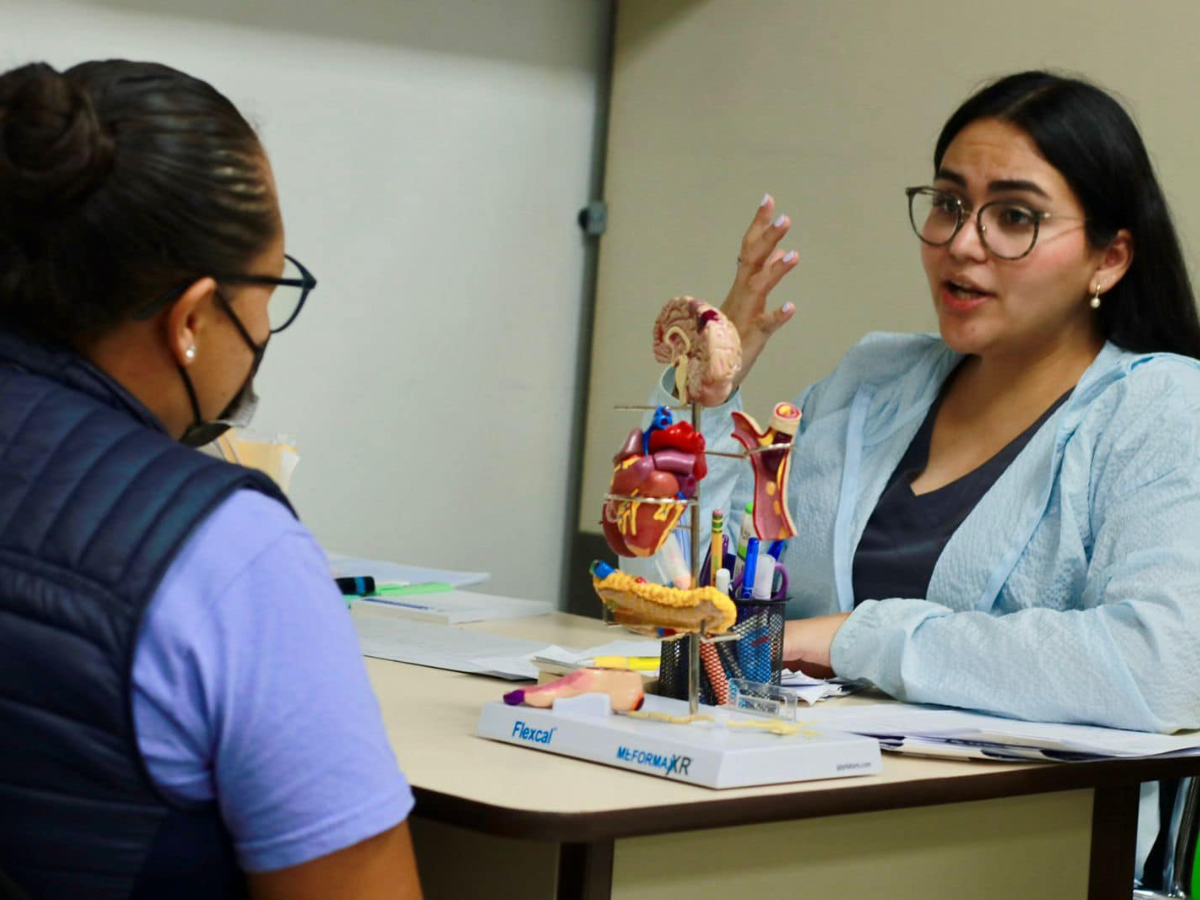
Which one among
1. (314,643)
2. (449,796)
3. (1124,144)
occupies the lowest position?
(449,796)

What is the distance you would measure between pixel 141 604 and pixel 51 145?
0.87 ft

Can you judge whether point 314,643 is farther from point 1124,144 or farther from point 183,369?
point 1124,144

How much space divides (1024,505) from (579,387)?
5.31 feet

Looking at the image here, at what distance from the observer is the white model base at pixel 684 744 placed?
1.01m

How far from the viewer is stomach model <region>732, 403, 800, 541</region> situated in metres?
1.21

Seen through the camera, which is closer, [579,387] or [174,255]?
[174,255]

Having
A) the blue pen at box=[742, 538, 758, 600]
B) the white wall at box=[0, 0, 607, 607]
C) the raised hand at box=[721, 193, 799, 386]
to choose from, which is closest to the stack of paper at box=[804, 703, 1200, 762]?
the blue pen at box=[742, 538, 758, 600]

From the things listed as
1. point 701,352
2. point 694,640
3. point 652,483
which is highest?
point 701,352

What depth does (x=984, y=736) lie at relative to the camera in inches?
46.0

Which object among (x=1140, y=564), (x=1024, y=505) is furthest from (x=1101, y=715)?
(x=1024, y=505)

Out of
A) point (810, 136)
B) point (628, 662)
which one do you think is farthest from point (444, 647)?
point (810, 136)

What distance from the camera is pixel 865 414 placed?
72.2 inches

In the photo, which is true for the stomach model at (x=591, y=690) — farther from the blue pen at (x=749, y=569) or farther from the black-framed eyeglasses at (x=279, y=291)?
the black-framed eyeglasses at (x=279, y=291)

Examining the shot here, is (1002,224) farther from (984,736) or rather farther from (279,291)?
(279,291)
